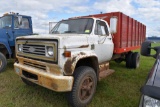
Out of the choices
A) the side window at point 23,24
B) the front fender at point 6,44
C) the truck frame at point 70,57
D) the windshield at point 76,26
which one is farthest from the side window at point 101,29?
the front fender at point 6,44

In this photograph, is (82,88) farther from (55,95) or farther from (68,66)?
(55,95)

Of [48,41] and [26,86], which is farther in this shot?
[26,86]

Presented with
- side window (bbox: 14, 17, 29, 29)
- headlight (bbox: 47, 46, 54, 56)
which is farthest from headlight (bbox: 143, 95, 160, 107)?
side window (bbox: 14, 17, 29, 29)

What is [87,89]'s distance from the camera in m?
3.79

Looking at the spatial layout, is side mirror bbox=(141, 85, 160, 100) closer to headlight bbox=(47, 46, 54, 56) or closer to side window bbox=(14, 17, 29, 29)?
headlight bbox=(47, 46, 54, 56)

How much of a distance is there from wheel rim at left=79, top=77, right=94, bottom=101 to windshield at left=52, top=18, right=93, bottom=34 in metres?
1.28

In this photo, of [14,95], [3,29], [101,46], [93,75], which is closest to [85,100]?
[93,75]

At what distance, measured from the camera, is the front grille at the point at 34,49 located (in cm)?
343

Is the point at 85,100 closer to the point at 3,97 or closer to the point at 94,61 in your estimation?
the point at 94,61

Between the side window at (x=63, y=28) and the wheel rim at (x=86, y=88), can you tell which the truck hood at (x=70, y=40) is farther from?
the side window at (x=63, y=28)

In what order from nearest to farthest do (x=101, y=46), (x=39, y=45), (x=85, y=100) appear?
(x=39, y=45) → (x=85, y=100) → (x=101, y=46)

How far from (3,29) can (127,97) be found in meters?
5.68

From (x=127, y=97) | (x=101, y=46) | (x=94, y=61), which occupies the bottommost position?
(x=127, y=97)

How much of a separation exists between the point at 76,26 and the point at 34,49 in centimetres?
149
